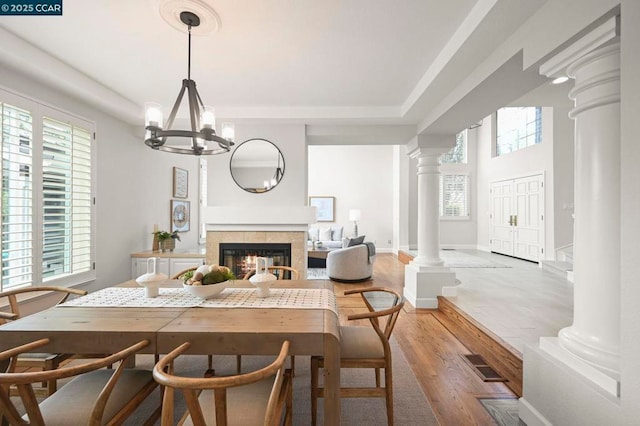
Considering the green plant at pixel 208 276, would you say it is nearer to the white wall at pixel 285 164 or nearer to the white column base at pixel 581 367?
the white column base at pixel 581 367

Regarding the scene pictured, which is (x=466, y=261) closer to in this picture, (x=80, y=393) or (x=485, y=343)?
(x=485, y=343)

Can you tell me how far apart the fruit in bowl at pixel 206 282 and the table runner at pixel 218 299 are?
6 cm

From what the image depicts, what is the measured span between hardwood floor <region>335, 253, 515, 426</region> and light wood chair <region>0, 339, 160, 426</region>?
173cm

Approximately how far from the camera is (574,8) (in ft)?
4.66

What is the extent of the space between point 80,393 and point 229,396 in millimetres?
669

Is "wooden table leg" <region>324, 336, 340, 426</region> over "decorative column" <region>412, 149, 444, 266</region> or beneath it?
beneath

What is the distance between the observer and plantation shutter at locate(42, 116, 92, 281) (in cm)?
285

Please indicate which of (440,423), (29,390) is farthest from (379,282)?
(29,390)

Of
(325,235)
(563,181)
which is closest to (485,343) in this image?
(563,181)

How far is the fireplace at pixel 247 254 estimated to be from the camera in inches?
158

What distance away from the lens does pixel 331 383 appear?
1335mm

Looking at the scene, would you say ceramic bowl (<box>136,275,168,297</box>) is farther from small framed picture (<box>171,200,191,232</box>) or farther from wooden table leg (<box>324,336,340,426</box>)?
small framed picture (<box>171,200,191,232</box>)

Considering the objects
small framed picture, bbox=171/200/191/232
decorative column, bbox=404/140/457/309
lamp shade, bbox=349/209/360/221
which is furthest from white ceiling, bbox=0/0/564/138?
lamp shade, bbox=349/209/360/221

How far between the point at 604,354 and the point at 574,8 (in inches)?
63.5
